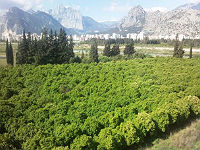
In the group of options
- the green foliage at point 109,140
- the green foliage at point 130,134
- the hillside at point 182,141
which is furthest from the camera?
the hillside at point 182,141

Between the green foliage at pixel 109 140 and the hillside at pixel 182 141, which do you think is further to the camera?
the hillside at pixel 182 141

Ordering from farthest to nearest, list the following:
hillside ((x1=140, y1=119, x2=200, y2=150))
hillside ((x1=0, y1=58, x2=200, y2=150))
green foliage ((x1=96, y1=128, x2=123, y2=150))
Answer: hillside ((x1=140, y1=119, x2=200, y2=150)) → hillside ((x1=0, y1=58, x2=200, y2=150)) → green foliage ((x1=96, y1=128, x2=123, y2=150))

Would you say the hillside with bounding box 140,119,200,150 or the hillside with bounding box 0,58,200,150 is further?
the hillside with bounding box 140,119,200,150

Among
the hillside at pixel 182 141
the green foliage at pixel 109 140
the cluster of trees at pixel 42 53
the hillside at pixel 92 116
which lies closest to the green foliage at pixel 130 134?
the hillside at pixel 92 116

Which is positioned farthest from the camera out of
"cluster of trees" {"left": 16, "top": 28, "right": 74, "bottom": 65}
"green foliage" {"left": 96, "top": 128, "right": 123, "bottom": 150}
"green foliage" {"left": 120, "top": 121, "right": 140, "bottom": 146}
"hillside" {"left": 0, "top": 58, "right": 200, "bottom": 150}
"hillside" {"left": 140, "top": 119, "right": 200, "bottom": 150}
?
"cluster of trees" {"left": 16, "top": 28, "right": 74, "bottom": 65}

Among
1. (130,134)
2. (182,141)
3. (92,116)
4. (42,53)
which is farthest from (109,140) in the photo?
(42,53)

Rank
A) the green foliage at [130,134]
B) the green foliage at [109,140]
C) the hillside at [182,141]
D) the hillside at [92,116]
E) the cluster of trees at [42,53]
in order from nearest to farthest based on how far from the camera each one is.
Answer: the green foliage at [109,140], the hillside at [92,116], the green foliage at [130,134], the hillside at [182,141], the cluster of trees at [42,53]

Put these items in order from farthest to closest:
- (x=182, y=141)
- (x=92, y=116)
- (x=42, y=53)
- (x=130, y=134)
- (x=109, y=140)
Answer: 1. (x=42, y=53)
2. (x=92, y=116)
3. (x=182, y=141)
4. (x=130, y=134)
5. (x=109, y=140)

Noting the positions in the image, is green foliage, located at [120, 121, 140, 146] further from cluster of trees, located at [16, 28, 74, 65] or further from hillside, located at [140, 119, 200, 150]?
cluster of trees, located at [16, 28, 74, 65]

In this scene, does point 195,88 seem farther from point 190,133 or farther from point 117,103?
point 117,103

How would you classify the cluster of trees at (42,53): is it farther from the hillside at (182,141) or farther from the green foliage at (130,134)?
the hillside at (182,141)

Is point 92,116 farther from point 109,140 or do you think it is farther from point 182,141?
point 182,141

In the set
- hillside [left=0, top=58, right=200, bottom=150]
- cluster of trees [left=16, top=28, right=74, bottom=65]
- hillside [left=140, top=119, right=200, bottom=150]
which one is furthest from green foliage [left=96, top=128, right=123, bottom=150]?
cluster of trees [left=16, top=28, right=74, bottom=65]

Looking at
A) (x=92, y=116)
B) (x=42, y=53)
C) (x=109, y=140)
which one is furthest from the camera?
(x=42, y=53)
